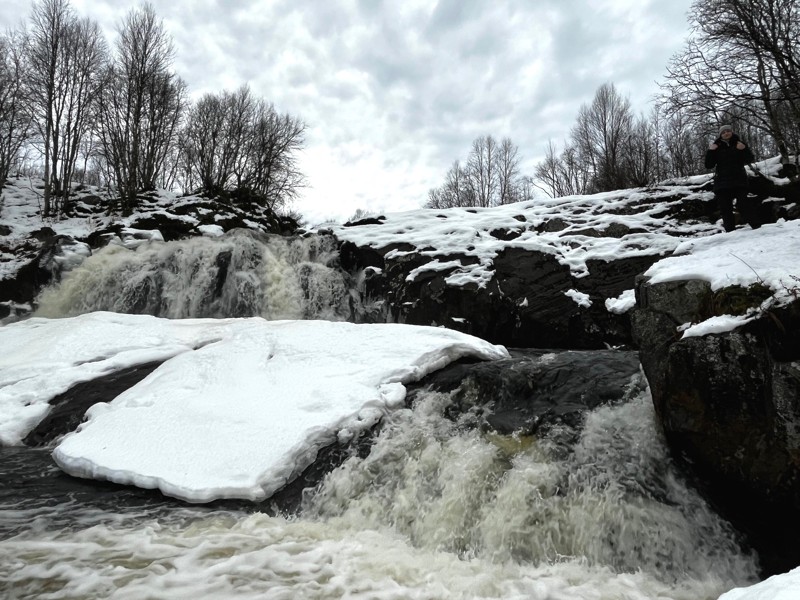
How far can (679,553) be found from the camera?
298cm

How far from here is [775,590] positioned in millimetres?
1457

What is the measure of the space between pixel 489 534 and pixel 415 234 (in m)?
9.22

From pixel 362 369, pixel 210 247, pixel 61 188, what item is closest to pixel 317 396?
pixel 362 369

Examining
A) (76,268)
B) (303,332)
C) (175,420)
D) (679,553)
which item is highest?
(76,268)

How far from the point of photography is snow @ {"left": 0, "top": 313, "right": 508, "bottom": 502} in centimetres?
403

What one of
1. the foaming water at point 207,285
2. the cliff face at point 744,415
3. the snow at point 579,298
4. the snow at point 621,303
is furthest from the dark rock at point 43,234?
the cliff face at point 744,415

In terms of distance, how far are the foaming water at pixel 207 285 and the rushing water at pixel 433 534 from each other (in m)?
6.98

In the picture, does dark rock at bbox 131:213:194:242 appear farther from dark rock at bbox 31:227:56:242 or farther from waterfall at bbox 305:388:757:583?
waterfall at bbox 305:388:757:583

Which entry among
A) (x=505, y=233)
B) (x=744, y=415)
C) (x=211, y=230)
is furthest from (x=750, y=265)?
(x=211, y=230)

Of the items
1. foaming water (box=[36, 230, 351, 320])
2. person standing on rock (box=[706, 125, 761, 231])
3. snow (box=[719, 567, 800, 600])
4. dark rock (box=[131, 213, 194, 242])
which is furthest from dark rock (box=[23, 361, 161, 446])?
dark rock (box=[131, 213, 194, 242])

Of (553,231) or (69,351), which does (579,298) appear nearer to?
(553,231)

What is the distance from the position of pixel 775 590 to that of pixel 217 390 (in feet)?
16.8

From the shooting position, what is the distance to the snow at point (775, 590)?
4.53 ft

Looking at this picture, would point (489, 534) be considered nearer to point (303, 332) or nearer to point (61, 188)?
point (303, 332)
